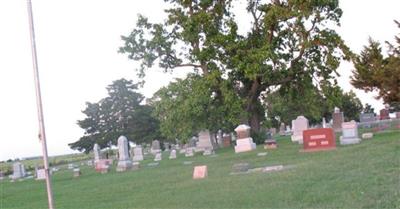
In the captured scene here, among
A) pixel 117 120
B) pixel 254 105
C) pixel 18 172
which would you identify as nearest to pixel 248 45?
pixel 254 105

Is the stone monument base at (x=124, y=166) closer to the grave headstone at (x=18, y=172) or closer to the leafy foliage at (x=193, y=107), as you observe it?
the leafy foliage at (x=193, y=107)

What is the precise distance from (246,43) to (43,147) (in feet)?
105

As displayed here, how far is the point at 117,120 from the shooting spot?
72625mm

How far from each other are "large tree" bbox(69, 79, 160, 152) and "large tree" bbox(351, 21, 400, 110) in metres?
31.4

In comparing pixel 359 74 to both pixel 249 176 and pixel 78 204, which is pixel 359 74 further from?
pixel 78 204

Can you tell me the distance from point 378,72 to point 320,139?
1289cm

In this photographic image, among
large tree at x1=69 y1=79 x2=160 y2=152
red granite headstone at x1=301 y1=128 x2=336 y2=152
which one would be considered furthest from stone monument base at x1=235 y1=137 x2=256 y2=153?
large tree at x1=69 y1=79 x2=160 y2=152

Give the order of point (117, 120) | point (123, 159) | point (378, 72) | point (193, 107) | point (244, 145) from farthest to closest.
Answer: point (117, 120) → point (193, 107) → point (378, 72) → point (244, 145) → point (123, 159)

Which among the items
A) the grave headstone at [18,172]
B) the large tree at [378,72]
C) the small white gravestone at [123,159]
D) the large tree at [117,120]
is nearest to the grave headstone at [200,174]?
the small white gravestone at [123,159]

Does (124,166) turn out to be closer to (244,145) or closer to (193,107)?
(244,145)

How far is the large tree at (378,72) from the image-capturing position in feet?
109

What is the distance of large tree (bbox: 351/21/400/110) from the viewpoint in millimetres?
33375

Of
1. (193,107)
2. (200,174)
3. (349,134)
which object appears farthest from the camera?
(193,107)

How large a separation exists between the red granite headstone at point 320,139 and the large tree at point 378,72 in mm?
9515
